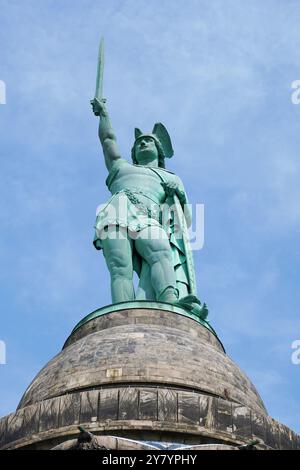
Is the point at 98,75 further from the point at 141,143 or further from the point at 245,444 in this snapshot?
the point at 245,444

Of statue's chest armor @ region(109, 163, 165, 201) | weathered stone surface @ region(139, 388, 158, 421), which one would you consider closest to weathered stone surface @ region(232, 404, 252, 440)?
weathered stone surface @ region(139, 388, 158, 421)

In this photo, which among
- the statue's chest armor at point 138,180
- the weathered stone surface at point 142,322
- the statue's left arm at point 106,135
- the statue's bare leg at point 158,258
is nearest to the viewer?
the weathered stone surface at point 142,322

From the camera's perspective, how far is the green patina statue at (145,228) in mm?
21141

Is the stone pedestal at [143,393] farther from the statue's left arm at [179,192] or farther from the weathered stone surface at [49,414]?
the statue's left arm at [179,192]

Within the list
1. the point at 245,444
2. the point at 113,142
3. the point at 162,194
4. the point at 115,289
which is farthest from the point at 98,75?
the point at 245,444

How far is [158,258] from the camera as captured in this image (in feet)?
70.0

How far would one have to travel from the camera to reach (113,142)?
80.4 feet

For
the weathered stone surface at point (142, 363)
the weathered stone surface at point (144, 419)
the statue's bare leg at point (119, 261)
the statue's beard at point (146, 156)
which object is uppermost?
the statue's beard at point (146, 156)

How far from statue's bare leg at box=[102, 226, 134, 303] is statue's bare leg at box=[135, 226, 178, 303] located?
10.6 inches

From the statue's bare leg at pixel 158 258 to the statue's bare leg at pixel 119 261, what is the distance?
0.27 metres

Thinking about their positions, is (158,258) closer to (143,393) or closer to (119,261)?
(119,261)

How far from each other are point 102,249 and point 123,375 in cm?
527

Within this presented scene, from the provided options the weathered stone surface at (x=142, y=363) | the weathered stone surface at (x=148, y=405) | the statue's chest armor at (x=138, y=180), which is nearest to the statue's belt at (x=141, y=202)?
the statue's chest armor at (x=138, y=180)

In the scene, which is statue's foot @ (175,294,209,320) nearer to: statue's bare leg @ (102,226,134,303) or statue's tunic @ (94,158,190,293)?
statue's bare leg @ (102,226,134,303)
